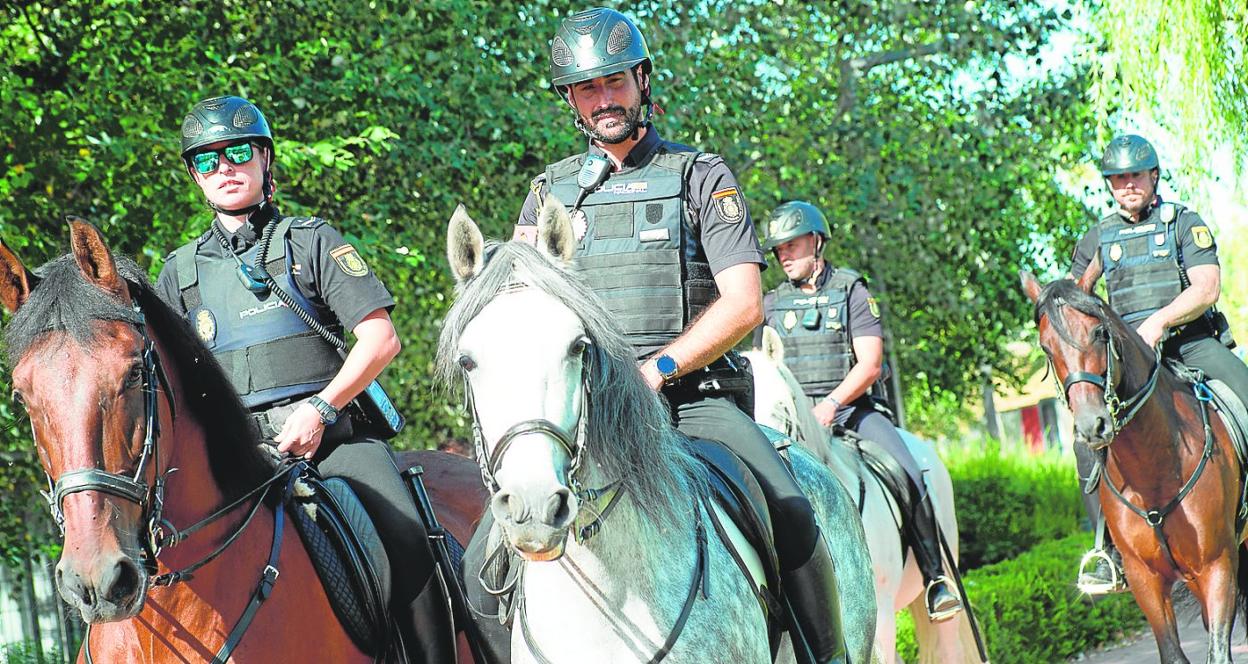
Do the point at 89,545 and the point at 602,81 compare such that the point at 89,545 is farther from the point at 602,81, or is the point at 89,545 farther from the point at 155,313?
the point at 602,81

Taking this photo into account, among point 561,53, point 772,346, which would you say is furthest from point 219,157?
point 772,346

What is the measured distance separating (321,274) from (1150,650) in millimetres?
10049

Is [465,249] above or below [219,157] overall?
below

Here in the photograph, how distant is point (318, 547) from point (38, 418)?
1245mm

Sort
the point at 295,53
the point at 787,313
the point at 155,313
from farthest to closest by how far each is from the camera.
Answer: the point at 295,53 → the point at 787,313 → the point at 155,313

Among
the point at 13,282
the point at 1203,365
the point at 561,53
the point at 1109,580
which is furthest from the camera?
the point at 1203,365

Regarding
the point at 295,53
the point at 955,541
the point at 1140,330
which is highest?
the point at 295,53

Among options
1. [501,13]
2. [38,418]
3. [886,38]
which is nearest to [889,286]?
[886,38]

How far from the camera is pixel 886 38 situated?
1998 centimetres

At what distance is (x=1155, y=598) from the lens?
862 cm

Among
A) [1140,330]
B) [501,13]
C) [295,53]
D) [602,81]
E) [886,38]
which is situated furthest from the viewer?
[886,38]

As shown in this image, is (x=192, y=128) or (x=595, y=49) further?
(x=192, y=128)

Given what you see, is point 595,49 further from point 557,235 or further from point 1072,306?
point 1072,306

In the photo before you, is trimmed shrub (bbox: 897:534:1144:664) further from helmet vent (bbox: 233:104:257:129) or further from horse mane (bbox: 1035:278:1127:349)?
helmet vent (bbox: 233:104:257:129)
